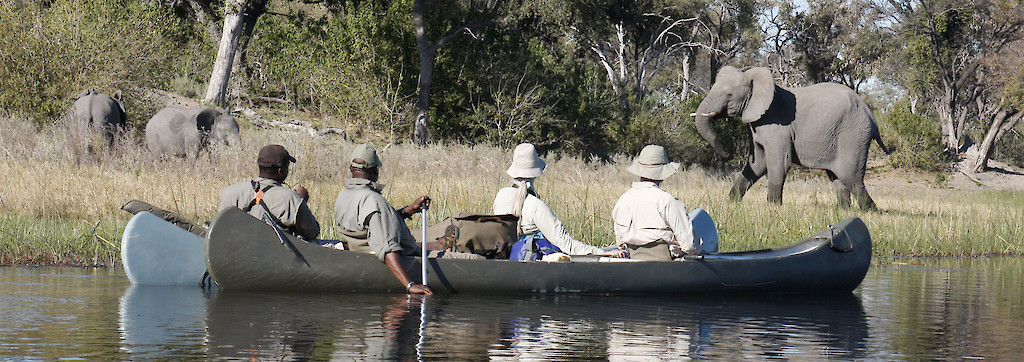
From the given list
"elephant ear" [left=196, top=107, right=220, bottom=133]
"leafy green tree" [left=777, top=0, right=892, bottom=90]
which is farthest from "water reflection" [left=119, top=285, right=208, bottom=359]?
"leafy green tree" [left=777, top=0, right=892, bottom=90]

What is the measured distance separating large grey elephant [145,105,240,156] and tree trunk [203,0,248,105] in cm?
534

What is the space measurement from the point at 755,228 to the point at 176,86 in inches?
799

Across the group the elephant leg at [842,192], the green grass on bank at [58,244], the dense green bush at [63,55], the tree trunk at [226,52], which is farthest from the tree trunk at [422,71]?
the green grass on bank at [58,244]

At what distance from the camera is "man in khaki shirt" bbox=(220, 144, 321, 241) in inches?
404

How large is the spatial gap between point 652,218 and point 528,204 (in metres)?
1.06

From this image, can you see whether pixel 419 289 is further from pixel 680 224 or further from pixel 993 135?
pixel 993 135

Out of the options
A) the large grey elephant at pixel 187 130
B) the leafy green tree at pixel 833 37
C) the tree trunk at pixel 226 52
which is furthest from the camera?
the leafy green tree at pixel 833 37

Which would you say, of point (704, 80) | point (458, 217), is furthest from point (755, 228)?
point (704, 80)

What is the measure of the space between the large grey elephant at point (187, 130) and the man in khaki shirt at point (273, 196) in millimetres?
13181

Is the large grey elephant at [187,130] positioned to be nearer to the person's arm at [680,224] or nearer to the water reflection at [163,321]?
the water reflection at [163,321]

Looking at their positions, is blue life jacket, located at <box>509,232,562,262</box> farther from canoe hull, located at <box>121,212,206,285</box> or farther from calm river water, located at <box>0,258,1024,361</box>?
canoe hull, located at <box>121,212,206,285</box>

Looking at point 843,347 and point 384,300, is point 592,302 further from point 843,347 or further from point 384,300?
point 843,347

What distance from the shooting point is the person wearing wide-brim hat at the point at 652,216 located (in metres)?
10.4

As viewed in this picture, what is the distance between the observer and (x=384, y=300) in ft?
34.6
